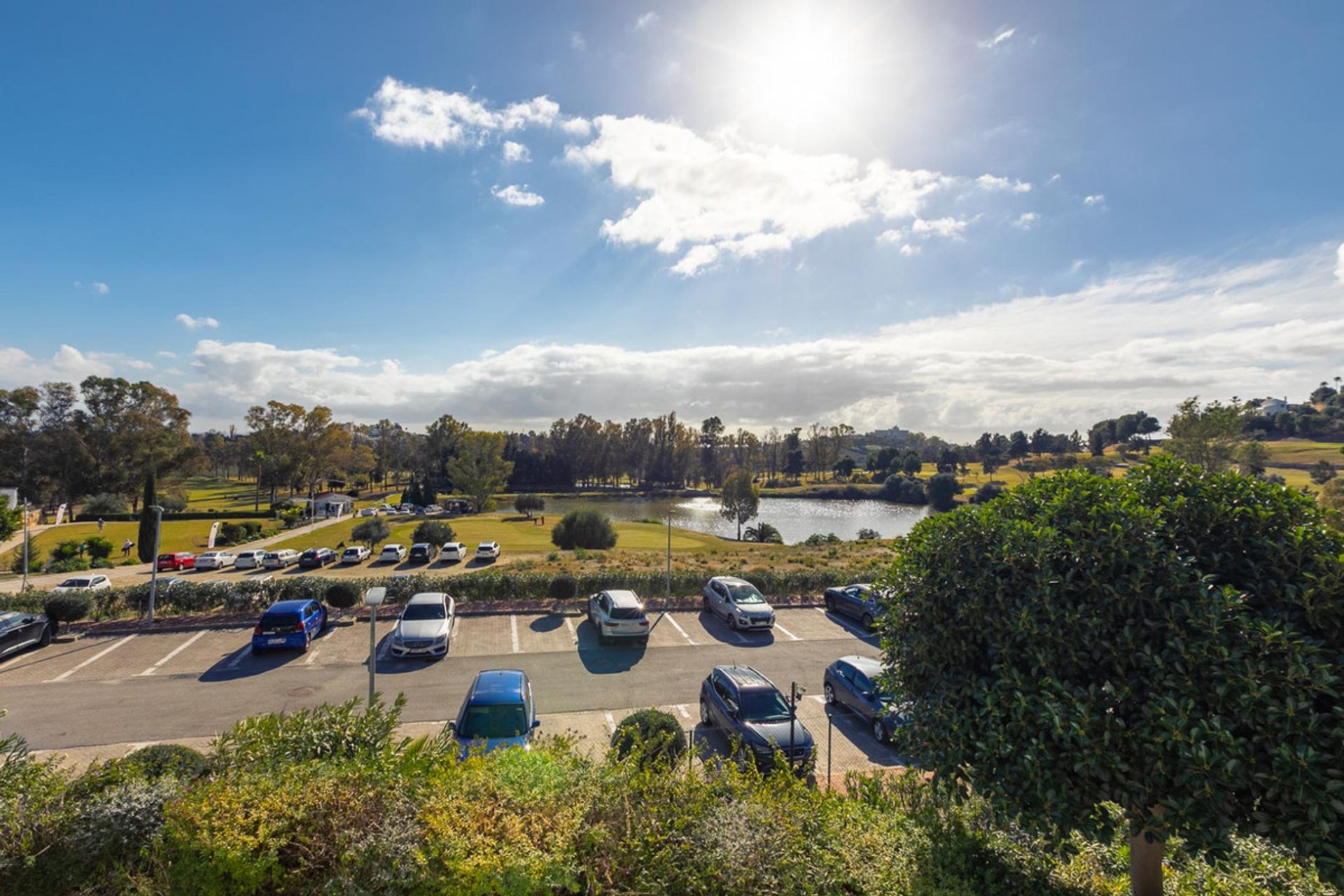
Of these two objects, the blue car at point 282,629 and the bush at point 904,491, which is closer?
the blue car at point 282,629

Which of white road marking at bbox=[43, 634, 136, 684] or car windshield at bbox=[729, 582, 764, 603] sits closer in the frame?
white road marking at bbox=[43, 634, 136, 684]

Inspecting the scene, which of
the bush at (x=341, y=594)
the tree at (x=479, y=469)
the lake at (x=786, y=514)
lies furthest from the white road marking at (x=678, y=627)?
the tree at (x=479, y=469)

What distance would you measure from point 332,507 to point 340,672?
205 ft

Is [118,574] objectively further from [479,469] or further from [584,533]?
[479,469]

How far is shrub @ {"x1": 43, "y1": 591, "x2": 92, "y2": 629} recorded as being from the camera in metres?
18.5

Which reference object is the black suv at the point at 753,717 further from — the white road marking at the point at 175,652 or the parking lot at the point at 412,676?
the white road marking at the point at 175,652

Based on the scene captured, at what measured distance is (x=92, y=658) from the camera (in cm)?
1672

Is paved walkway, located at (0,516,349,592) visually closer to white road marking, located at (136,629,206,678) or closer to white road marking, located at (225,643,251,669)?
white road marking, located at (136,629,206,678)

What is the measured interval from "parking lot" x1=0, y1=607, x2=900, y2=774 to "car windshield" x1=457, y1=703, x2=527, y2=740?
1942mm

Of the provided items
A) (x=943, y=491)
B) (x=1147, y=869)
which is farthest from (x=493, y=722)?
(x=943, y=491)

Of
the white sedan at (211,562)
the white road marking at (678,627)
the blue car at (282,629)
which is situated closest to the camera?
the blue car at (282,629)

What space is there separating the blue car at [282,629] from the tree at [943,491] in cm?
8584

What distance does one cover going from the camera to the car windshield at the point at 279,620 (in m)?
17.0

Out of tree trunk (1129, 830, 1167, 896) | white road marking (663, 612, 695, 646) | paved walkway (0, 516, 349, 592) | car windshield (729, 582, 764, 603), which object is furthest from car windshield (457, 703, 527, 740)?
paved walkway (0, 516, 349, 592)
